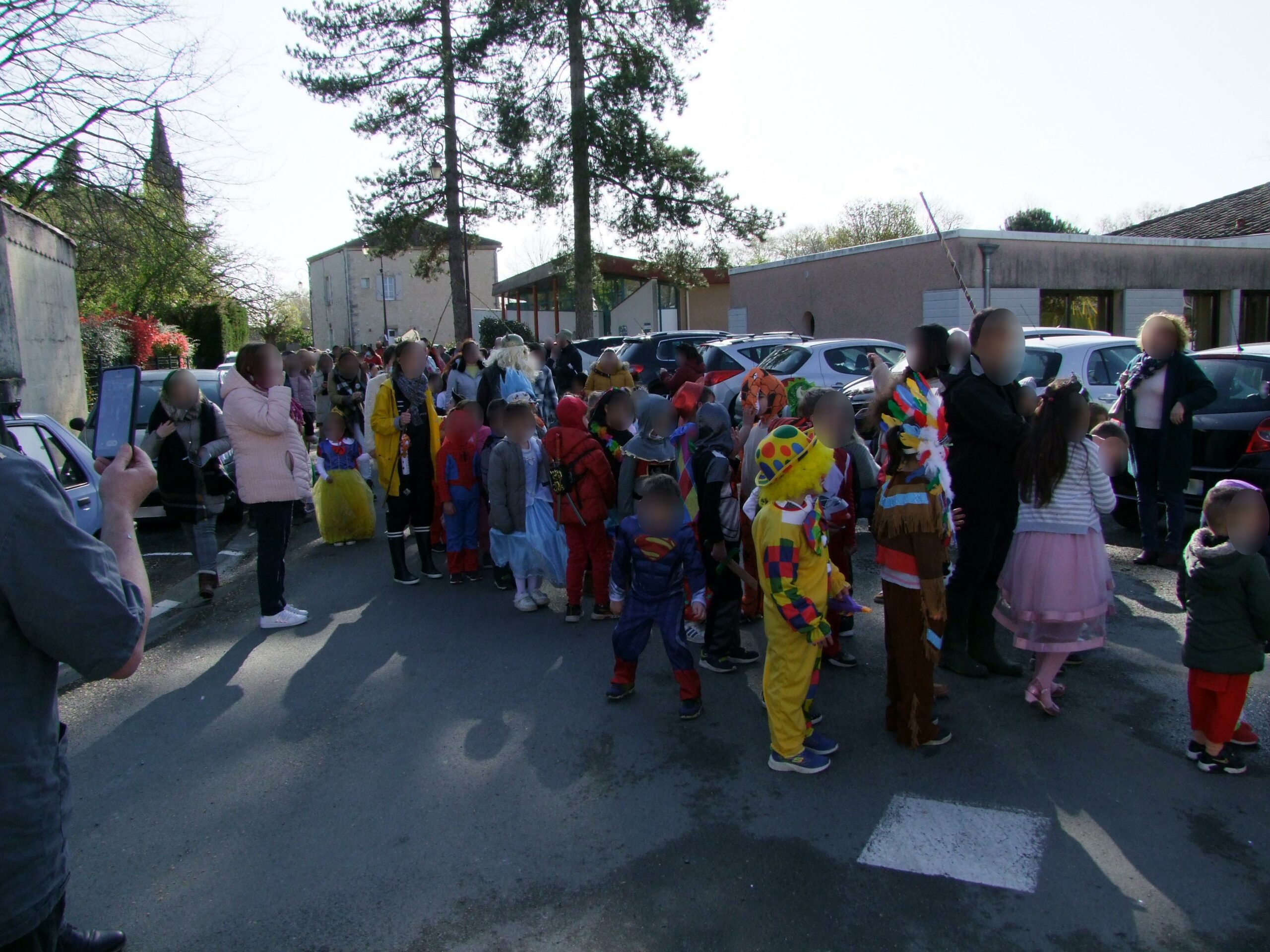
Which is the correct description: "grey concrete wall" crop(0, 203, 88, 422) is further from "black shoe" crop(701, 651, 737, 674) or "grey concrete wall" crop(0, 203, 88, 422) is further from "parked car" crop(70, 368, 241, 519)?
"black shoe" crop(701, 651, 737, 674)

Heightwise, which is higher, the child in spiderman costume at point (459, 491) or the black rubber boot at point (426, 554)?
the child in spiderman costume at point (459, 491)

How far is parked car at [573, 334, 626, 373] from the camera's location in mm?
16578

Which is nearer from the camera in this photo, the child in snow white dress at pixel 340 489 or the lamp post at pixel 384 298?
the child in snow white dress at pixel 340 489

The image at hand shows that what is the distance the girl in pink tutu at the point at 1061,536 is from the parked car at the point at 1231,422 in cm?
278

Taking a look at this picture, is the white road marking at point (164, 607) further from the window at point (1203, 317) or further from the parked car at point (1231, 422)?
the window at point (1203, 317)

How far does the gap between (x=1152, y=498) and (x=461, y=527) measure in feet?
18.0

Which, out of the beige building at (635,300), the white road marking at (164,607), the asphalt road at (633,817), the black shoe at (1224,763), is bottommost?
the asphalt road at (633,817)

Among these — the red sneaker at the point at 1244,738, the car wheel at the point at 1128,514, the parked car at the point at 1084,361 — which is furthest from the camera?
the parked car at the point at 1084,361

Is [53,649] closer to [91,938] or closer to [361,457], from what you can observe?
[91,938]

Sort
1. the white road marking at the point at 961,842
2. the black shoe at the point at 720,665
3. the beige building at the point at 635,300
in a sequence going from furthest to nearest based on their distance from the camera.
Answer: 1. the beige building at the point at 635,300
2. the black shoe at the point at 720,665
3. the white road marking at the point at 961,842

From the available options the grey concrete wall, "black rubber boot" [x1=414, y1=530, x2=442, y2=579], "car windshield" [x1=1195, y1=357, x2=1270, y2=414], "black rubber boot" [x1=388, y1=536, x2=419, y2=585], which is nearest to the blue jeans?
"car windshield" [x1=1195, y1=357, x2=1270, y2=414]

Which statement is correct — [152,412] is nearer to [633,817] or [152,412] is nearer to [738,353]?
[633,817]

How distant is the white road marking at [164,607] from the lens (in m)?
6.56

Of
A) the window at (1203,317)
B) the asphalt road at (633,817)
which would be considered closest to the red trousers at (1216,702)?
the asphalt road at (633,817)
